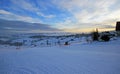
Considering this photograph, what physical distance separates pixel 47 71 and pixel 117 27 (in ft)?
148

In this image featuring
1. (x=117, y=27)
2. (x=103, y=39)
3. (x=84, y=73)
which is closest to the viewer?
(x=84, y=73)

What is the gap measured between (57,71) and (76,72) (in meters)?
1.05

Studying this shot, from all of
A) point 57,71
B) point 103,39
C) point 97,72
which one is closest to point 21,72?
point 57,71

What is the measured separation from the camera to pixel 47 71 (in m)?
7.41

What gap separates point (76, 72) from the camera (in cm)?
718

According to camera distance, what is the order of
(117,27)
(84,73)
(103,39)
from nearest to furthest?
(84,73)
(103,39)
(117,27)

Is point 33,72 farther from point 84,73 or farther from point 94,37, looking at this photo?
point 94,37

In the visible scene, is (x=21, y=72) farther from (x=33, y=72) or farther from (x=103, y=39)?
(x=103, y=39)

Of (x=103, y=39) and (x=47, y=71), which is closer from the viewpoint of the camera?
(x=47, y=71)

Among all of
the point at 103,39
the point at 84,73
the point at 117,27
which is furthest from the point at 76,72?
the point at 117,27

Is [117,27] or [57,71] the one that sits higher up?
[117,27]

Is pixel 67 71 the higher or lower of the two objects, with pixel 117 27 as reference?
lower

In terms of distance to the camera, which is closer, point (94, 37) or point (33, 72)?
point (33, 72)

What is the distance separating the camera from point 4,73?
712 centimetres
